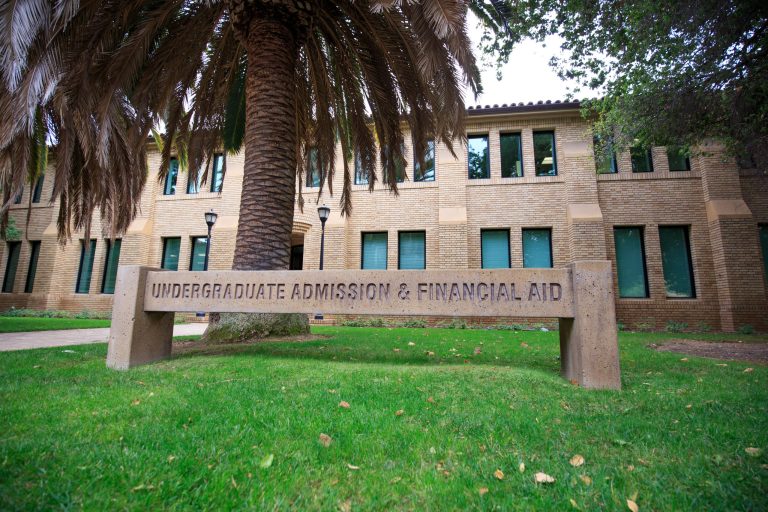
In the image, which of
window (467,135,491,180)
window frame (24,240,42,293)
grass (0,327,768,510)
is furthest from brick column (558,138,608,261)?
window frame (24,240,42,293)

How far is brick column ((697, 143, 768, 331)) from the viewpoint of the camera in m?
11.7

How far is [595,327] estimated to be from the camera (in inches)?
139

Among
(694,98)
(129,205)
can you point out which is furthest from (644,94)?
(129,205)

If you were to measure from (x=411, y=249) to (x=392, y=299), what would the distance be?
10.5 m

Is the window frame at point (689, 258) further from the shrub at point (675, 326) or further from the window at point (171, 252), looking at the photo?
the window at point (171, 252)

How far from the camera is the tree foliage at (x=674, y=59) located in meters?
6.37

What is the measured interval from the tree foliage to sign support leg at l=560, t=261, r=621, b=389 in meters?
5.16

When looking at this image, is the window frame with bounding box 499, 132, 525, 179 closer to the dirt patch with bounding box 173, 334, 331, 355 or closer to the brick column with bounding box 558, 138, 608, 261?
the brick column with bounding box 558, 138, 608, 261

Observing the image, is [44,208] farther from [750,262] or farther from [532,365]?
[750,262]

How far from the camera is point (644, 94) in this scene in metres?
8.11

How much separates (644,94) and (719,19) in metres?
1.91

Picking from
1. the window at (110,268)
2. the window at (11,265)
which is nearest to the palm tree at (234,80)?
the window at (110,268)

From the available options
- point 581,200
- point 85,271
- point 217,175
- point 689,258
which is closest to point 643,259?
point 689,258

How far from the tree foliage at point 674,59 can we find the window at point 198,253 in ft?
43.0
